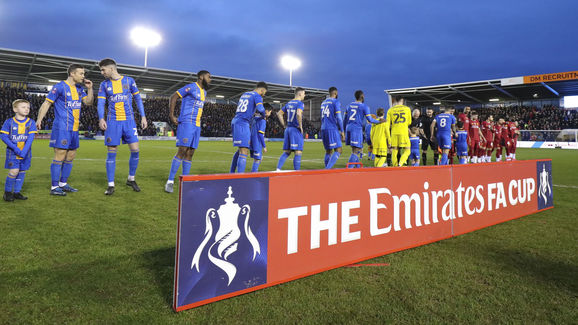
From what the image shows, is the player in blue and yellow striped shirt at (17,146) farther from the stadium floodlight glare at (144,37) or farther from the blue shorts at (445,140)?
the stadium floodlight glare at (144,37)

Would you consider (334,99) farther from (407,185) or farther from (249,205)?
(249,205)

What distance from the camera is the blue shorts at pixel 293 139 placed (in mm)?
6781

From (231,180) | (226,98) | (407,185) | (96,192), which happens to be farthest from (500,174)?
(226,98)

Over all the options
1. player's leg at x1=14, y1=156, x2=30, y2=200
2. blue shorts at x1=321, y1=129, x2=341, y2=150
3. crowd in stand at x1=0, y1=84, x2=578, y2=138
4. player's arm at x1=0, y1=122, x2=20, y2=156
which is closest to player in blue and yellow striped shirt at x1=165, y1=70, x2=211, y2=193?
player's leg at x1=14, y1=156, x2=30, y2=200

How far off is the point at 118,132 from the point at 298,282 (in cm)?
404

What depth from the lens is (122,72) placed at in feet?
106

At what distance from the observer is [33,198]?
438 centimetres

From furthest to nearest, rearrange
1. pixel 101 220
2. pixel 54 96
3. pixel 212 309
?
pixel 54 96, pixel 101 220, pixel 212 309

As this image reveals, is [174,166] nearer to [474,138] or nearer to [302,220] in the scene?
[302,220]

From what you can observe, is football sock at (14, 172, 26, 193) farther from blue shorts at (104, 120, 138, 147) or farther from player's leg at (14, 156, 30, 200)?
blue shorts at (104, 120, 138, 147)

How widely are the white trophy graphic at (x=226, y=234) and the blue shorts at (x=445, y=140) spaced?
847 centimetres

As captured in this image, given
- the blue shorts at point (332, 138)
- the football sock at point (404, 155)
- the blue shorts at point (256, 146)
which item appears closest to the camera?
the blue shorts at point (256, 146)

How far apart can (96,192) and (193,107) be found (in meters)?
2.00

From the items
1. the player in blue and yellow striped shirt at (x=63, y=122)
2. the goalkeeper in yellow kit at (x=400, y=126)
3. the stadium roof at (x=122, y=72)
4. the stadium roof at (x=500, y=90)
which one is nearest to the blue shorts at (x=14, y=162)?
the player in blue and yellow striped shirt at (x=63, y=122)
